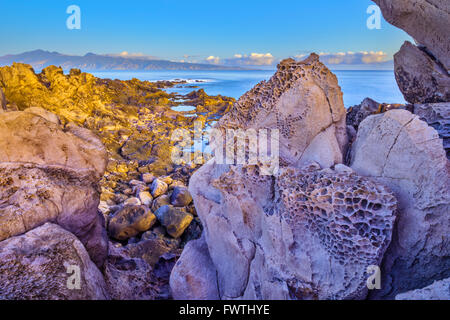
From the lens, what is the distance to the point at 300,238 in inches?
91.0

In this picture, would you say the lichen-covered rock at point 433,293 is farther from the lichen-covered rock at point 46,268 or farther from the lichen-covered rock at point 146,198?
the lichen-covered rock at point 146,198

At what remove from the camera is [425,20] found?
11.0ft

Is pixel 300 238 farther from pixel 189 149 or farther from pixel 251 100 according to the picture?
pixel 189 149

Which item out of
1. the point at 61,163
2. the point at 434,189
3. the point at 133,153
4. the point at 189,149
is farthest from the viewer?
the point at 189,149

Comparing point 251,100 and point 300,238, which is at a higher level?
point 251,100

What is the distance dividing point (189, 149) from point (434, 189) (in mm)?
11166

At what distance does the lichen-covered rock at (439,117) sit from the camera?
2663 mm

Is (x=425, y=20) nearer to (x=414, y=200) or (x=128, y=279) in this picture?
(x=414, y=200)

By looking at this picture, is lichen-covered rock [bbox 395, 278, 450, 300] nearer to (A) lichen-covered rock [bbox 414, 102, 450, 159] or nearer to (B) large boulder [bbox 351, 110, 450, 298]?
(B) large boulder [bbox 351, 110, 450, 298]

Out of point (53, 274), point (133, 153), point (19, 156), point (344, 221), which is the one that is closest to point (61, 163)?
point (19, 156)

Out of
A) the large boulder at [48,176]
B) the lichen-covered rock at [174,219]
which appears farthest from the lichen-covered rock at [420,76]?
the lichen-covered rock at [174,219]

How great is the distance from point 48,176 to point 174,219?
3.61 metres

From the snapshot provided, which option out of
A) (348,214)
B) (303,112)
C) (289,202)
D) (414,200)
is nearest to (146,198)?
(303,112)

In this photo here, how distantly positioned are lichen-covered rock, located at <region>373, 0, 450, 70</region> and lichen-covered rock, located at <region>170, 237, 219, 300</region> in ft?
13.2
